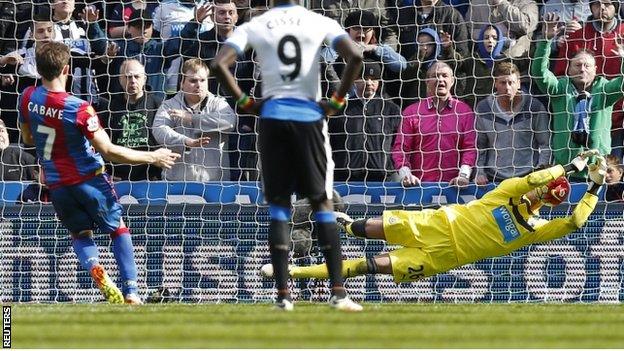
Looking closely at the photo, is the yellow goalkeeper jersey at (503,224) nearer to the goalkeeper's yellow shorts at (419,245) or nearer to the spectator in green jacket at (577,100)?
the goalkeeper's yellow shorts at (419,245)

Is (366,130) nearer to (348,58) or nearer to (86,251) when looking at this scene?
(86,251)

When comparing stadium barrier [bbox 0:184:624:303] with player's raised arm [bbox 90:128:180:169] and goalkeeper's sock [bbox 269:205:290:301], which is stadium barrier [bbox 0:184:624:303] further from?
goalkeeper's sock [bbox 269:205:290:301]

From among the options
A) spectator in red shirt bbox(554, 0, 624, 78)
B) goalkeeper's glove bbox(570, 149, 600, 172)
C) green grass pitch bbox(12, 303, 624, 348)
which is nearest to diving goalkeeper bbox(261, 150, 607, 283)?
goalkeeper's glove bbox(570, 149, 600, 172)

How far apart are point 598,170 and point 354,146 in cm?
304

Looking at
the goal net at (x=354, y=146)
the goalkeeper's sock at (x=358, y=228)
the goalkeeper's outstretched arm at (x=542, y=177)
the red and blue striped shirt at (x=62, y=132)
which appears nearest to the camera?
the red and blue striped shirt at (x=62, y=132)

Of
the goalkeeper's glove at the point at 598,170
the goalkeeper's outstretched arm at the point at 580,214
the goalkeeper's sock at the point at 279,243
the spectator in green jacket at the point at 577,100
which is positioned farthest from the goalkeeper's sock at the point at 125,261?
the spectator in green jacket at the point at 577,100

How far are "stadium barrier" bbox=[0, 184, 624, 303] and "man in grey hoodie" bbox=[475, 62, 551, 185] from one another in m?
0.71

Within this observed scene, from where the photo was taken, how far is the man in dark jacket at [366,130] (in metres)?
15.8

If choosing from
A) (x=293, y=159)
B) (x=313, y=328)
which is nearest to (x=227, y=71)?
(x=293, y=159)

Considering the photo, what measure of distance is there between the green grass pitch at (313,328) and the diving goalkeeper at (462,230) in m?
2.12

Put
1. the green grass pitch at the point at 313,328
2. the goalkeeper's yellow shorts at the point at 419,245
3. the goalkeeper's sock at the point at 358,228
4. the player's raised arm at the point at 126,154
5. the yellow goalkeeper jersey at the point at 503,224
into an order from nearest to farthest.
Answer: the green grass pitch at the point at 313,328
the player's raised arm at the point at 126,154
the yellow goalkeeper jersey at the point at 503,224
the goalkeeper's yellow shorts at the point at 419,245
the goalkeeper's sock at the point at 358,228

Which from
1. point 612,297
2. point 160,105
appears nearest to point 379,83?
point 160,105

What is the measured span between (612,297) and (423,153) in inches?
95.3

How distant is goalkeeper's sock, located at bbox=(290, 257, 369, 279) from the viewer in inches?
559
